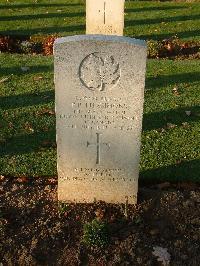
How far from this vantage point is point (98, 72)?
15.3 feet

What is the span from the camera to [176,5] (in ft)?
50.1

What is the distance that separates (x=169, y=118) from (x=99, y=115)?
2.81 m

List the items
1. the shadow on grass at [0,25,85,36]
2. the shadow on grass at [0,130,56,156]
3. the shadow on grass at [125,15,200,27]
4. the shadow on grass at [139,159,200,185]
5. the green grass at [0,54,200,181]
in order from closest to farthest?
1. the shadow on grass at [139,159,200,185]
2. the green grass at [0,54,200,181]
3. the shadow on grass at [0,130,56,156]
4. the shadow on grass at [0,25,85,36]
5. the shadow on grass at [125,15,200,27]

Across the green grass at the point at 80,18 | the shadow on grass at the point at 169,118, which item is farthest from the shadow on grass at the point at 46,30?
the shadow on grass at the point at 169,118

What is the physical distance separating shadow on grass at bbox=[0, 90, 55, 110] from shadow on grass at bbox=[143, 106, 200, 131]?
1745mm

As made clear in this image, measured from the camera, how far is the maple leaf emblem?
459 centimetres

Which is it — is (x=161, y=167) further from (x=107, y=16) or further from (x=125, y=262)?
(x=107, y=16)

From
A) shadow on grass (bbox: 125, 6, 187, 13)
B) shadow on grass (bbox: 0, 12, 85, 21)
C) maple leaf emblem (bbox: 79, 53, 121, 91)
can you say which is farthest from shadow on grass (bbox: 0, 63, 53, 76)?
shadow on grass (bbox: 125, 6, 187, 13)

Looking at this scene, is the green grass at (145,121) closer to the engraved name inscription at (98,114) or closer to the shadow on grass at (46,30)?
the engraved name inscription at (98,114)

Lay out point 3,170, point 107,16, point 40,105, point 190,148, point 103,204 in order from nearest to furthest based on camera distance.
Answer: point 103,204
point 3,170
point 190,148
point 40,105
point 107,16

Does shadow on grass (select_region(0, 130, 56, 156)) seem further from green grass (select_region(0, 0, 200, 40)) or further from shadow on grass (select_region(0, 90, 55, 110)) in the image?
green grass (select_region(0, 0, 200, 40))

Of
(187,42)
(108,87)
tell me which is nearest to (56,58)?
(108,87)

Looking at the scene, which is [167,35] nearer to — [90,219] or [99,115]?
[99,115]

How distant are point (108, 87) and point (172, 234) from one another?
1.74 m
